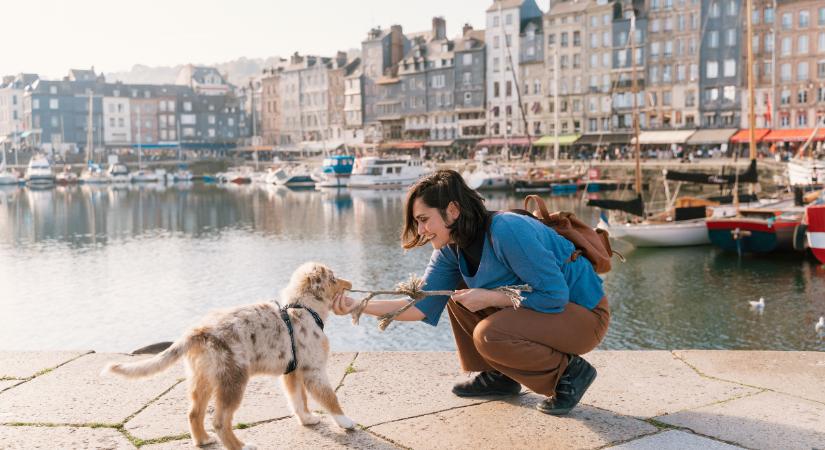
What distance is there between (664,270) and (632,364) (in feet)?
63.0

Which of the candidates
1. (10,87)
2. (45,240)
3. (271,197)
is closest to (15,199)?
(271,197)

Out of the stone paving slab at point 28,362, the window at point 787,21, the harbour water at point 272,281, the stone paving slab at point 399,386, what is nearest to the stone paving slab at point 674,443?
the stone paving slab at point 399,386

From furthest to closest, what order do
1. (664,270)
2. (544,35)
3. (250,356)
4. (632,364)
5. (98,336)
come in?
(544,35) → (664,270) → (98,336) → (632,364) → (250,356)

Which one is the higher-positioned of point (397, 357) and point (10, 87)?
point (10, 87)

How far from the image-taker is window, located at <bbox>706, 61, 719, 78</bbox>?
66.0 m

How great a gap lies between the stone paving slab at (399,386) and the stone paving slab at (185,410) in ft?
0.61

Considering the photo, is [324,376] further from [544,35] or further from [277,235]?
[544,35]

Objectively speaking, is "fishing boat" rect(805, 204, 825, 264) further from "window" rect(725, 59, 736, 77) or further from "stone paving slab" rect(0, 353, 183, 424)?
"window" rect(725, 59, 736, 77)

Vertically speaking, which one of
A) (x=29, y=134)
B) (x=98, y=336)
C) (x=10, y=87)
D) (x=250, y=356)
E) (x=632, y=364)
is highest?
(x=10, y=87)

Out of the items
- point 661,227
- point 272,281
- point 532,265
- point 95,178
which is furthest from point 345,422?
point 95,178

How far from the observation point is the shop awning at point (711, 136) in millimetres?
62344

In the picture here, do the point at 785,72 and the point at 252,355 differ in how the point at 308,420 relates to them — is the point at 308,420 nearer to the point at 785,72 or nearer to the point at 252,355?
the point at 252,355

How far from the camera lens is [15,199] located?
64938mm

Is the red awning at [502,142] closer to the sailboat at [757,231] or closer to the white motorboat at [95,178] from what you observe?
the white motorboat at [95,178]
